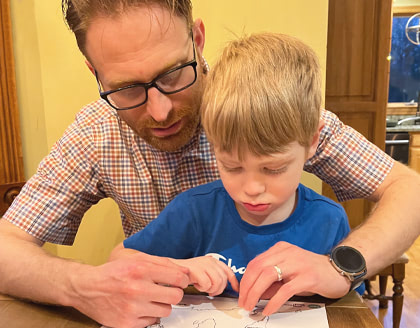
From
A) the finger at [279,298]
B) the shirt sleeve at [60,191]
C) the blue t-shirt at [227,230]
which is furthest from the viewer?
the shirt sleeve at [60,191]

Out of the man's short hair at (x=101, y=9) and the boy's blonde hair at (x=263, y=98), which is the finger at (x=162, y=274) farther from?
the man's short hair at (x=101, y=9)

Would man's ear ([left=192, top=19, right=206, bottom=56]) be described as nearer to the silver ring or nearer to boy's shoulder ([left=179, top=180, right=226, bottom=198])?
boy's shoulder ([left=179, top=180, right=226, bottom=198])

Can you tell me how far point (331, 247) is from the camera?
0.85 meters

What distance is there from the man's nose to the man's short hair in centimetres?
19

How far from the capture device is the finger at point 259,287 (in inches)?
26.6

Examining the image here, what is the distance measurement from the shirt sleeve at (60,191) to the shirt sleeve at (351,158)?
0.63 meters

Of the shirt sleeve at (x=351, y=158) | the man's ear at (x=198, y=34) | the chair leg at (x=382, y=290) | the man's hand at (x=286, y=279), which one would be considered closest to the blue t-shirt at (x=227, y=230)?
the man's hand at (x=286, y=279)

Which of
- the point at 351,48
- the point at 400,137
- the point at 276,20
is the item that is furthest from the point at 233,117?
the point at 400,137

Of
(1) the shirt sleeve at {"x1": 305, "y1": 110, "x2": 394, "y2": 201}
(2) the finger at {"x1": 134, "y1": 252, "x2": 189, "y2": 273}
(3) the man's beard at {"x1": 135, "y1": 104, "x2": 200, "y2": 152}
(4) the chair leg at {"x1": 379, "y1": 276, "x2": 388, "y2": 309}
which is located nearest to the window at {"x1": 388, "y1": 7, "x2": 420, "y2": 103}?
(4) the chair leg at {"x1": 379, "y1": 276, "x2": 388, "y2": 309}

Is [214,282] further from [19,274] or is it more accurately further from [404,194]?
[404,194]

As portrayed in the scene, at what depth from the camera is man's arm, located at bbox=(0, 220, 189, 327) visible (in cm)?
70

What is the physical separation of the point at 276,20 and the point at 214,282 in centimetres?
143

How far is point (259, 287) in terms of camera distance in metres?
0.67

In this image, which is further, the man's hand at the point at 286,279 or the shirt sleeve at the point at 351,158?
the shirt sleeve at the point at 351,158
